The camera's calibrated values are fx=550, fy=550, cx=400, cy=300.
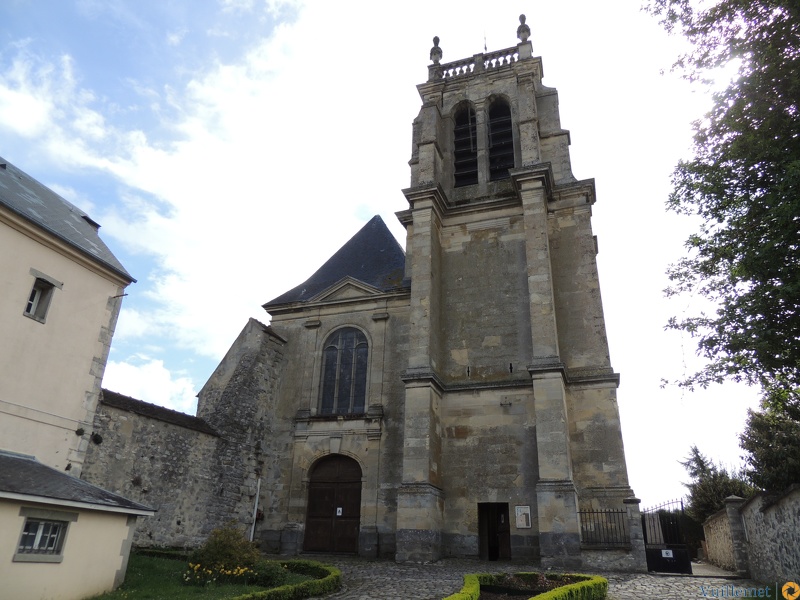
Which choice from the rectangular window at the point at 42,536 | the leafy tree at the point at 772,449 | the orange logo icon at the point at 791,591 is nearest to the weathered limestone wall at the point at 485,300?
the orange logo icon at the point at 791,591

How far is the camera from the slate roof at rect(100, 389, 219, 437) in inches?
473

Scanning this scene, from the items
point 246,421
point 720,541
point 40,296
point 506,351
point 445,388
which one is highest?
point 506,351

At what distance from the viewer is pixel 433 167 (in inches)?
724

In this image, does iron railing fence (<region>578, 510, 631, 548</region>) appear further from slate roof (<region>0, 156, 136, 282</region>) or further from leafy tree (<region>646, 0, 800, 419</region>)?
slate roof (<region>0, 156, 136, 282</region>)

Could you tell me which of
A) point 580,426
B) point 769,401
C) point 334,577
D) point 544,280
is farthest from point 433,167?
point 334,577

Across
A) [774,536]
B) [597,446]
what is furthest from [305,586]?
[774,536]

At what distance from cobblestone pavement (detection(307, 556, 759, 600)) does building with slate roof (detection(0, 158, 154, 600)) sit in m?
3.57

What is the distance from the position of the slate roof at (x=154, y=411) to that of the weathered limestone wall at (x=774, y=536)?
12.7 metres

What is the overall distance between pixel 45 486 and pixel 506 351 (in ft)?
36.4

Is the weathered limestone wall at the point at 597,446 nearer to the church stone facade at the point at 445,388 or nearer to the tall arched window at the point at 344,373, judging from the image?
the church stone facade at the point at 445,388

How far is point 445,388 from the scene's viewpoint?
15.3 m

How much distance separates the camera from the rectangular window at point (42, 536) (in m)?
6.92

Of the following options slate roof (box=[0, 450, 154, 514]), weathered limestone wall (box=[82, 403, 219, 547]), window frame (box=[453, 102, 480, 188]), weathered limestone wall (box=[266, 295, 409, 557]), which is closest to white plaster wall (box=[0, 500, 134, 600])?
slate roof (box=[0, 450, 154, 514])

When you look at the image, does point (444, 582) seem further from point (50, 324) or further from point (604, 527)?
point (50, 324)
